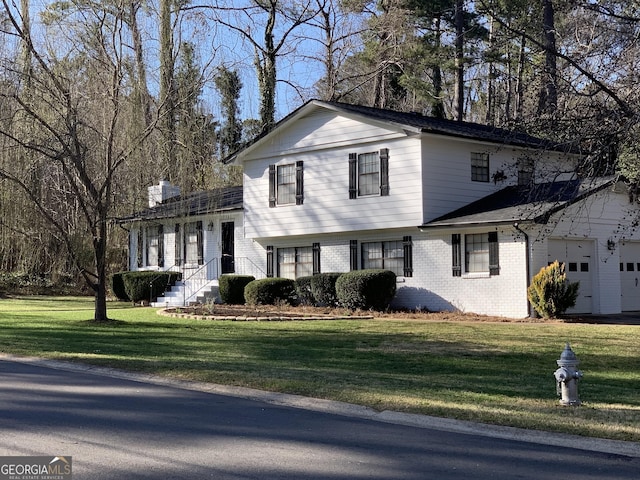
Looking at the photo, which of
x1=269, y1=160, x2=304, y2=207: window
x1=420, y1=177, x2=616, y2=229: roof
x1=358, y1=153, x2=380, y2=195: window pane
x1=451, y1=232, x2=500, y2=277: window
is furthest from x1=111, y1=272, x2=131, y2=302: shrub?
x1=451, y1=232, x2=500, y2=277: window

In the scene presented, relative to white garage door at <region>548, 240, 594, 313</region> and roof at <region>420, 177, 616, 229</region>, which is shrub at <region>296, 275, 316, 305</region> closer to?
roof at <region>420, 177, 616, 229</region>

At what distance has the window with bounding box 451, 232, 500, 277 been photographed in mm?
22922

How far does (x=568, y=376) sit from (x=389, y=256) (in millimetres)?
16209

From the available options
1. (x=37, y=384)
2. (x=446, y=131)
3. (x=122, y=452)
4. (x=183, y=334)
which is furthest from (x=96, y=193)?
(x=122, y=452)

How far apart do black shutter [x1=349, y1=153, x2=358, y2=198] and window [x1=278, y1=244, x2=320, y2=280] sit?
2721mm

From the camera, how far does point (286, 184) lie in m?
28.0

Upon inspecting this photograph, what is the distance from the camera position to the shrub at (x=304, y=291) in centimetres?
2623

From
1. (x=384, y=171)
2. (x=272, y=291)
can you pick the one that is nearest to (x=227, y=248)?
(x=272, y=291)

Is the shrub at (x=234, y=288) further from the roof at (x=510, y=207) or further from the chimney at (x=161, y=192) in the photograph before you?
the roof at (x=510, y=207)

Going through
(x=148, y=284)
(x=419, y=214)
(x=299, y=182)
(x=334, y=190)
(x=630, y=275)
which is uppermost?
(x=299, y=182)

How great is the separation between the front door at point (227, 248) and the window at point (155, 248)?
11.1ft

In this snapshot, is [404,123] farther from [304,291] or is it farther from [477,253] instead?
[304,291]

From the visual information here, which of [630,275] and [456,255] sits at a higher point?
[456,255]

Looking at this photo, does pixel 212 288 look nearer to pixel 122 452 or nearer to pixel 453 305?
pixel 453 305
